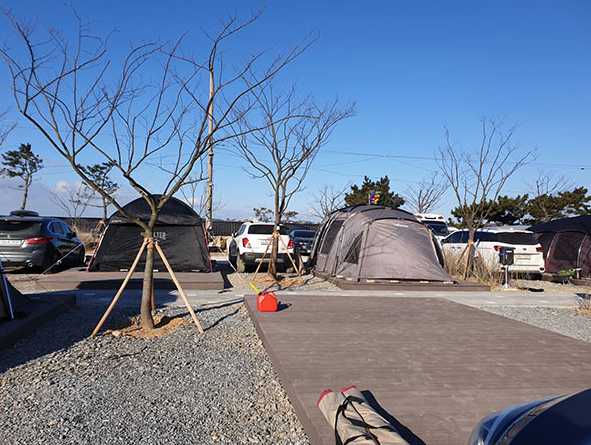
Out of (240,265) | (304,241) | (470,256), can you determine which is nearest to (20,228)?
(240,265)

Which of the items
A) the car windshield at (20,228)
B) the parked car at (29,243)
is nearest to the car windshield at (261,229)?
the parked car at (29,243)

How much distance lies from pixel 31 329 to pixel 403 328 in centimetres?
495

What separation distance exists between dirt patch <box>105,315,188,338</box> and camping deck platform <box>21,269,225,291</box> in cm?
Answer: 362

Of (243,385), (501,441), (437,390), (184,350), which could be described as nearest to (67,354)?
(184,350)

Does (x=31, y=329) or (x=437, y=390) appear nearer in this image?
(x=437, y=390)

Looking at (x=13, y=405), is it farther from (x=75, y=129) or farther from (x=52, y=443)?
(x=75, y=129)

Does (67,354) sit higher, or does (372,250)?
(372,250)

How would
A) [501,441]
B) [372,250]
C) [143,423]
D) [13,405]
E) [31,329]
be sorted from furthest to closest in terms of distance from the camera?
[372,250]
[31,329]
[13,405]
[143,423]
[501,441]

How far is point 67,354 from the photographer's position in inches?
227

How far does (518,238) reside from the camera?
50.6ft

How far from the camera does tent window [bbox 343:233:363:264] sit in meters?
13.1

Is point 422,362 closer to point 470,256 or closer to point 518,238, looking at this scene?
point 470,256

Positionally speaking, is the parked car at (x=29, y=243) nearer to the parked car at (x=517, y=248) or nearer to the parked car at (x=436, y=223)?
the parked car at (x=517, y=248)

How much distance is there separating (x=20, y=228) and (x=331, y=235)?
326 inches
